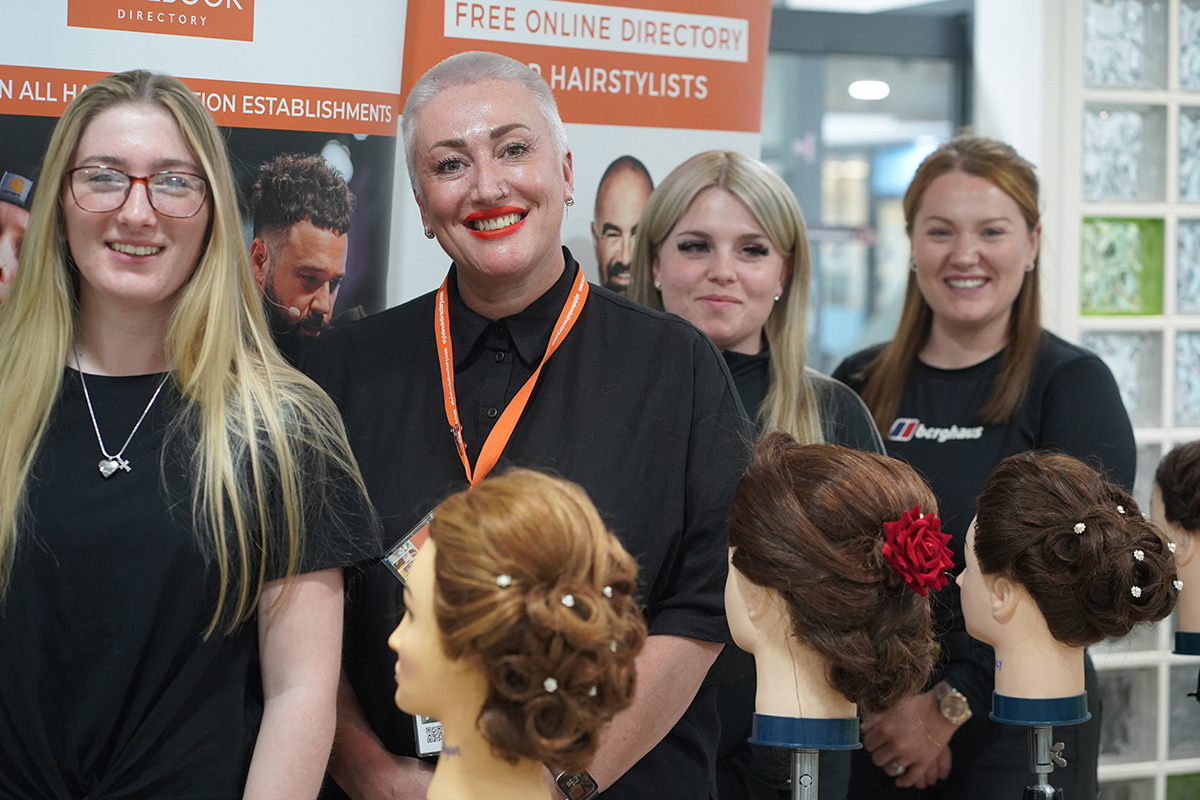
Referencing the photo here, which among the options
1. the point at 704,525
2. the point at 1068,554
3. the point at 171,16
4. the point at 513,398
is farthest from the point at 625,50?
the point at 1068,554

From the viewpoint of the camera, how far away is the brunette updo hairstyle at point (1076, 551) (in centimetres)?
209

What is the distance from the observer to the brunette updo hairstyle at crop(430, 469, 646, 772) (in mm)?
1500

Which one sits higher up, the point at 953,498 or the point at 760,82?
the point at 760,82

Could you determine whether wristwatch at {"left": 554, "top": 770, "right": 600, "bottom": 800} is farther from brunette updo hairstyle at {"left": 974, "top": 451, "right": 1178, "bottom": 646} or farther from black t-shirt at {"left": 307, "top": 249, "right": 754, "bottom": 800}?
brunette updo hairstyle at {"left": 974, "top": 451, "right": 1178, "bottom": 646}

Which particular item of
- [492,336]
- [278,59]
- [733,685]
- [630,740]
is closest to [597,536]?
[630,740]

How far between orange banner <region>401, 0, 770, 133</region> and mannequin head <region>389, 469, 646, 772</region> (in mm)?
1798

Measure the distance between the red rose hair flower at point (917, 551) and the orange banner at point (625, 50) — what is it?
181 cm

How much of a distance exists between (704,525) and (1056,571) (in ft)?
2.04

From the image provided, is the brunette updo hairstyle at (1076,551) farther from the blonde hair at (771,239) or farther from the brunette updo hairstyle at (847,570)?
the blonde hair at (771,239)

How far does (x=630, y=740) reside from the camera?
205 cm

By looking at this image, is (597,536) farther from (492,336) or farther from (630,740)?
(492,336)

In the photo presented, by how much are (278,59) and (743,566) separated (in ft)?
5.72

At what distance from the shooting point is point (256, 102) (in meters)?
2.89

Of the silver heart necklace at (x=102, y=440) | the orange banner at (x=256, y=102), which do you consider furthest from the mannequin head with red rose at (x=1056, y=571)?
the orange banner at (x=256, y=102)
